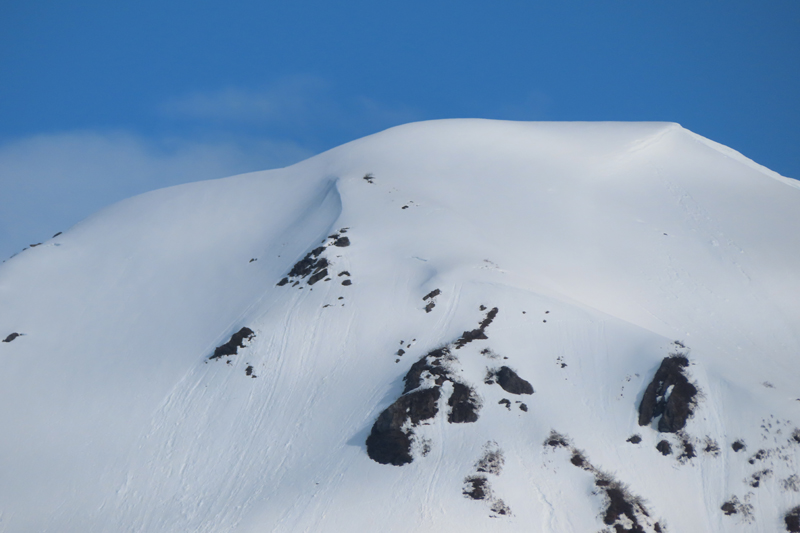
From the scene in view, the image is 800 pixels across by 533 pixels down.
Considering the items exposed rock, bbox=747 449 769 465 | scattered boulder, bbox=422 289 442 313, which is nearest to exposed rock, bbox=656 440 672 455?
exposed rock, bbox=747 449 769 465

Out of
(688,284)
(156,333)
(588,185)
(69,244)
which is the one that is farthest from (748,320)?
(69,244)

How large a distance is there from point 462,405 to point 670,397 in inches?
440

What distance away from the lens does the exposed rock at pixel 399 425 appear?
28438mm

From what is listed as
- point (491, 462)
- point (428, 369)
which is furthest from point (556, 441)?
point (428, 369)

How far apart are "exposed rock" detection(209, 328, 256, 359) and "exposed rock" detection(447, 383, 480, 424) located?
14.5m

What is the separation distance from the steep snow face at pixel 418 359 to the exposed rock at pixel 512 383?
14 cm

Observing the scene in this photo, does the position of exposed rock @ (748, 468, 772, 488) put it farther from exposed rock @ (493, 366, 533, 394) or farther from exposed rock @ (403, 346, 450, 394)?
exposed rock @ (403, 346, 450, 394)

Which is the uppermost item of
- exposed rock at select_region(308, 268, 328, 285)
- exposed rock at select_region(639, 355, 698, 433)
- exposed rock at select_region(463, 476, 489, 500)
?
exposed rock at select_region(308, 268, 328, 285)

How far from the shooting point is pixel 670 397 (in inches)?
1179

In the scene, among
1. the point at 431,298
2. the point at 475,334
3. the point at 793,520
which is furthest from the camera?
the point at 431,298

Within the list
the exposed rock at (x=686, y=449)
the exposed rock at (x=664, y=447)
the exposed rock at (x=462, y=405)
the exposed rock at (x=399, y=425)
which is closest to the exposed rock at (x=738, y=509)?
the exposed rock at (x=686, y=449)

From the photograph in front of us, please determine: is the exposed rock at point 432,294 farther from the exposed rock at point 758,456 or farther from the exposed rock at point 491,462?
the exposed rock at point 758,456

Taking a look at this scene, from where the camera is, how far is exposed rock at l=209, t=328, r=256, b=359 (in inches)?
1438

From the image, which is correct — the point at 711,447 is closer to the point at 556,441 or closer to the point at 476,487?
the point at 556,441
